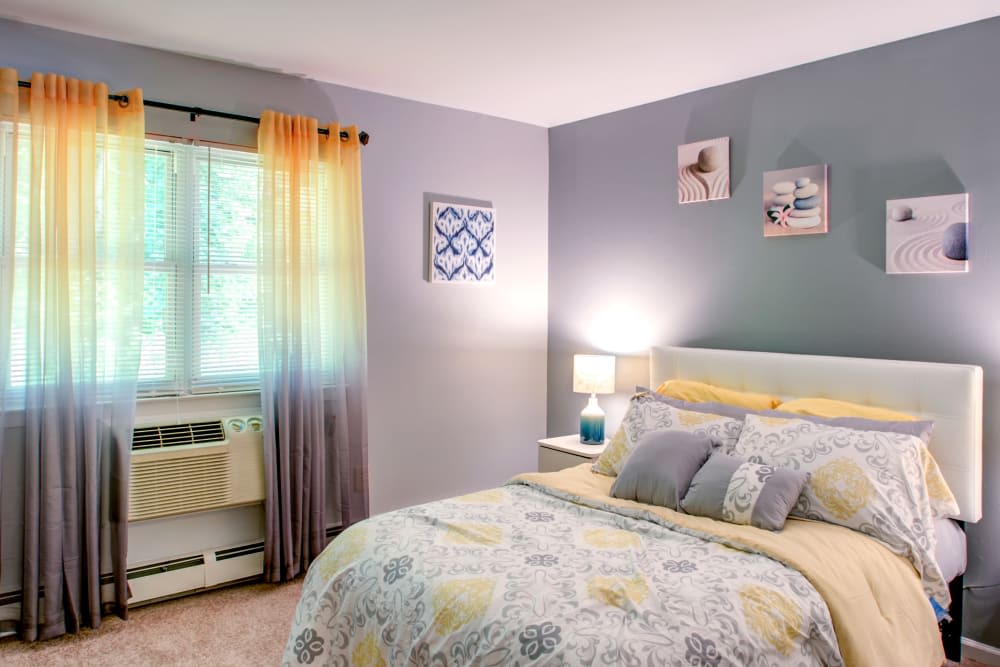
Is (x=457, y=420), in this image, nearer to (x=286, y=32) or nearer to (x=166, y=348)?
(x=166, y=348)

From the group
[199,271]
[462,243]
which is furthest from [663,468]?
[199,271]

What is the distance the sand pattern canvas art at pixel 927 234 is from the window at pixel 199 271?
2.86 metres

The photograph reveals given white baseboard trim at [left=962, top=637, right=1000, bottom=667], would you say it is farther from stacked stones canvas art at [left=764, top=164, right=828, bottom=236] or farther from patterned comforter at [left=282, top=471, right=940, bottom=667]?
stacked stones canvas art at [left=764, top=164, right=828, bottom=236]

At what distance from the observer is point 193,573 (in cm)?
329

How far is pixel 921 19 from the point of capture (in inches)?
109

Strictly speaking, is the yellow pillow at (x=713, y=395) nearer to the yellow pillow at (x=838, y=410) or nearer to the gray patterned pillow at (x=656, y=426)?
the yellow pillow at (x=838, y=410)

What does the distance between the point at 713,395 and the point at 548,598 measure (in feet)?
5.73

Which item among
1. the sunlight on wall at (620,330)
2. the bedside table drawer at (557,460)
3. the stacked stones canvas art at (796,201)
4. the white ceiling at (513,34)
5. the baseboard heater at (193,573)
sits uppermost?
the white ceiling at (513,34)

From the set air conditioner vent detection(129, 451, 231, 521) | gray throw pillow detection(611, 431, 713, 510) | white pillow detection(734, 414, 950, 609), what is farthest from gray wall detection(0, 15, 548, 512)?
white pillow detection(734, 414, 950, 609)

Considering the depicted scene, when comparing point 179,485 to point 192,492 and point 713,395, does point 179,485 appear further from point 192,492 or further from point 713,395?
point 713,395

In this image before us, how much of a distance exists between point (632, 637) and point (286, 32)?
2625mm

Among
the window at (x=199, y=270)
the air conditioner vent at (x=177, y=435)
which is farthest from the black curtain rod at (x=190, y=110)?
the air conditioner vent at (x=177, y=435)

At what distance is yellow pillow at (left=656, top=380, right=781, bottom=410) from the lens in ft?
10.4

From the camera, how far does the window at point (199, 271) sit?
3227mm
